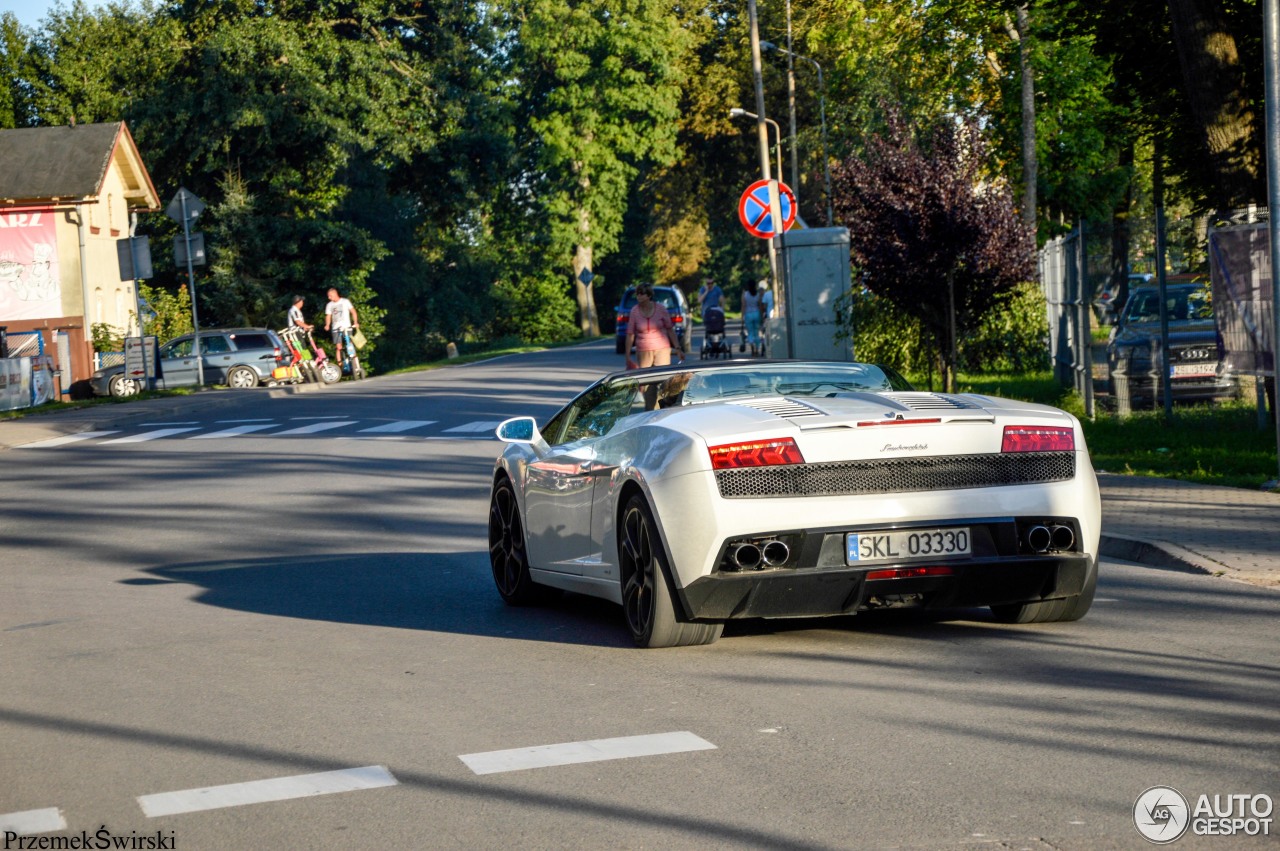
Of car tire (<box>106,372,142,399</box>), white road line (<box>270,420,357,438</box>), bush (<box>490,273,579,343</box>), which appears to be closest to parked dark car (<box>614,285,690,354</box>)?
car tire (<box>106,372,142,399</box>)

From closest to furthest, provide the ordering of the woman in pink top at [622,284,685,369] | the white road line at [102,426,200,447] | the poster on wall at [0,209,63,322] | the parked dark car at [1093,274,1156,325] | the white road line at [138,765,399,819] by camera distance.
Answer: the white road line at [138,765,399,819] → the parked dark car at [1093,274,1156,325] → the woman in pink top at [622,284,685,369] → the white road line at [102,426,200,447] → the poster on wall at [0,209,63,322]

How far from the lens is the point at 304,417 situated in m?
27.0

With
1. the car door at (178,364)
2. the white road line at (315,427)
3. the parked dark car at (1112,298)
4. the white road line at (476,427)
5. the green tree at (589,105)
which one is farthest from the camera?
the green tree at (589,105)

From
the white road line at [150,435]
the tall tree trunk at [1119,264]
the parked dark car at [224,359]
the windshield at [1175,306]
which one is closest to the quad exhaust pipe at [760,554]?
the tall tree trunk at [1119,264]

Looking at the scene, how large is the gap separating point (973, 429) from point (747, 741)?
2.01 metres

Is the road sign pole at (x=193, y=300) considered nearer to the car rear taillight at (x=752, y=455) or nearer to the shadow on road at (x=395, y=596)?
the shadow on road at (x=395, y=596)

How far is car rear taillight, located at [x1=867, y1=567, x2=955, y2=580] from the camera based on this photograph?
22.8 ft

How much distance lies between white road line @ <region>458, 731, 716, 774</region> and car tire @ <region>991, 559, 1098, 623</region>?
8.25 ft

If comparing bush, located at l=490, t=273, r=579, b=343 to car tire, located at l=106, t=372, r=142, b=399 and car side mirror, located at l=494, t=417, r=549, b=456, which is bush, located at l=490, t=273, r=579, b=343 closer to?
car tire, located at l=106, t=372, r=142, b=399

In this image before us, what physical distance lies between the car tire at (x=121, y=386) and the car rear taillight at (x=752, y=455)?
32.5m

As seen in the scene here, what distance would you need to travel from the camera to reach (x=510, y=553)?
9266 millimetres

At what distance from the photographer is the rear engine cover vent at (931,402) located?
7.30 meters

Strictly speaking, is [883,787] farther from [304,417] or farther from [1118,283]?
[304,417]

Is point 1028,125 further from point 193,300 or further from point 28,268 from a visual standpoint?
point 28,268
